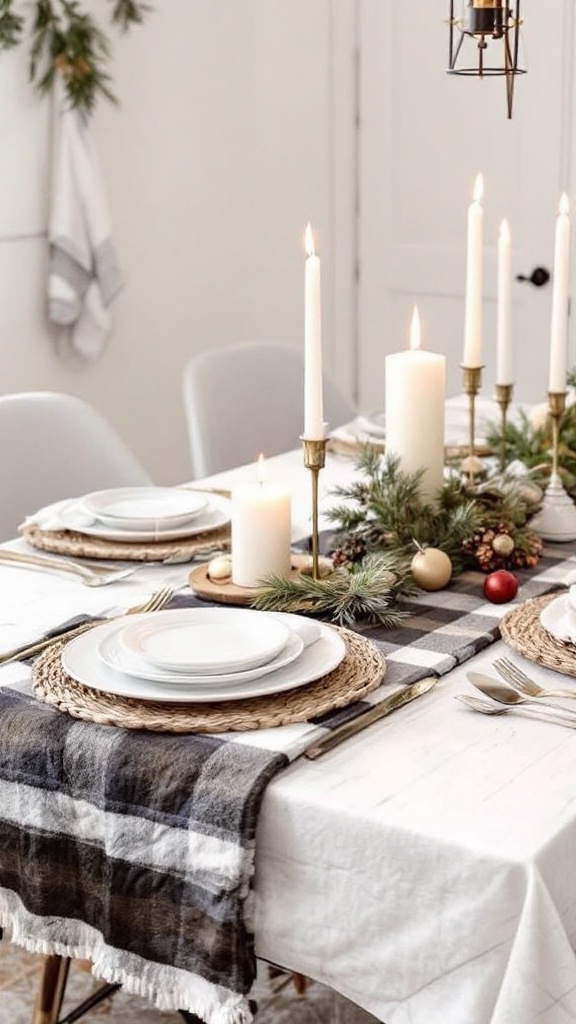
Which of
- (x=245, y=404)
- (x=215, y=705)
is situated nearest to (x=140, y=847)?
(x=215, y=705)

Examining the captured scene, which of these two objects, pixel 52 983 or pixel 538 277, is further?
pixel 538 277

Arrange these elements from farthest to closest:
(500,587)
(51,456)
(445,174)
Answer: (445,174) < (51,456) < (500,587)

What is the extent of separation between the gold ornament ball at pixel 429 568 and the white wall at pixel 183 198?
7.22 ft

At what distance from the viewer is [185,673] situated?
1.25 meters

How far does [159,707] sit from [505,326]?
3.00ft

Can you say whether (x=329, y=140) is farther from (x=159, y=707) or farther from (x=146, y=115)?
(x=159, y=707)

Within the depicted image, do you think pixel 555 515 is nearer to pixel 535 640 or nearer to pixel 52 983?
pixel 535 640

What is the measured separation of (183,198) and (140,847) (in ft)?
10.3

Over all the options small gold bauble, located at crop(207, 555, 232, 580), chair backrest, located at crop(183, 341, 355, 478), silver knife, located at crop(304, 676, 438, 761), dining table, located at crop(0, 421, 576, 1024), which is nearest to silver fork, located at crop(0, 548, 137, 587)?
small gold bauble, located at crop(207, 555, 232, 580)

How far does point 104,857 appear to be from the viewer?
1.17 meters

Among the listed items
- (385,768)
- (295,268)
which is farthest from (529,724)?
(295,268)

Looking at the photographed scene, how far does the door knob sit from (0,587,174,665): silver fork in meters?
2.59

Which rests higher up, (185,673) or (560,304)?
(560,304)

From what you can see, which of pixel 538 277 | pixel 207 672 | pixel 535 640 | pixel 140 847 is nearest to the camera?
pixel 140 847
